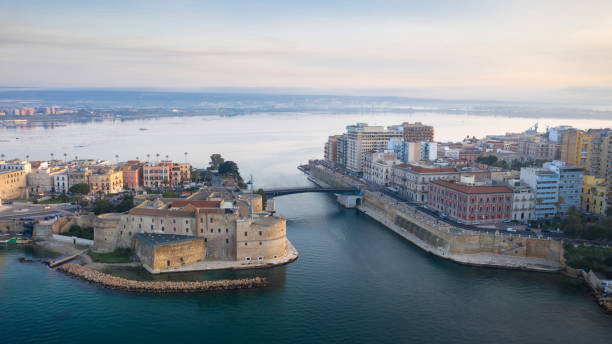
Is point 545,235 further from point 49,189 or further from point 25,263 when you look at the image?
point 49,189

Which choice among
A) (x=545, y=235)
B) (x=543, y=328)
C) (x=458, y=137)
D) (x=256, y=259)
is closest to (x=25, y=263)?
(x=256, y=259)

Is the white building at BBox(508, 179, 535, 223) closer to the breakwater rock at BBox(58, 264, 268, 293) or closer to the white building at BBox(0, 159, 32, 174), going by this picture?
the breakwater rock at BBox(58, 264, 268, 293)

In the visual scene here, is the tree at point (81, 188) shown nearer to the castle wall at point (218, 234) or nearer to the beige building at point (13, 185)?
the beige building at point (13, 185)

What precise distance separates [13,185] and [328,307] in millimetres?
33805

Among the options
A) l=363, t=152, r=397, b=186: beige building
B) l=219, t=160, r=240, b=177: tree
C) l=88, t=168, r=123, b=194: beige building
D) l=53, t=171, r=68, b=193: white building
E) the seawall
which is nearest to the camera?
the seawall

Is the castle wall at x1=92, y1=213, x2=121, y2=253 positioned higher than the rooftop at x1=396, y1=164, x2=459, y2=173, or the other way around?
the rooftop at x1=396, y1=164, x2=459, y2=173

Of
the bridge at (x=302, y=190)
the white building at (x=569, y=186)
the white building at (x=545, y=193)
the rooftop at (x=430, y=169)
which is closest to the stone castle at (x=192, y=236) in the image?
the bridge at (x=302, y=190)

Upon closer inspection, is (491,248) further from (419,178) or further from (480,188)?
(419,178)

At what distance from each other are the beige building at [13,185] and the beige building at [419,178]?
111 feet

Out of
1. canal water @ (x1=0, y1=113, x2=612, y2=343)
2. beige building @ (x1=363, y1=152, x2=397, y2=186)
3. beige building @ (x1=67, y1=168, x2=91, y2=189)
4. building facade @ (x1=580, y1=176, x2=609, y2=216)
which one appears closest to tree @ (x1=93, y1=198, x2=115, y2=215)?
canal water @ (x1=0, y1=113, x2=612, y2=343)

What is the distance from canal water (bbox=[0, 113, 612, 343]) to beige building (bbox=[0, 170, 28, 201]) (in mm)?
13047

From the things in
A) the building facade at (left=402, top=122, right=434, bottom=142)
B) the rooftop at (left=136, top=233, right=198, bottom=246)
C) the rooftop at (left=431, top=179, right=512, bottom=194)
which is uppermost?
the building facade at (left=402, top=122, right=434, bottom=142)

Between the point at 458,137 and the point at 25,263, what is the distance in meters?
104

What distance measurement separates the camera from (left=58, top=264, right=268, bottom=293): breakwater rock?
74.6ft
